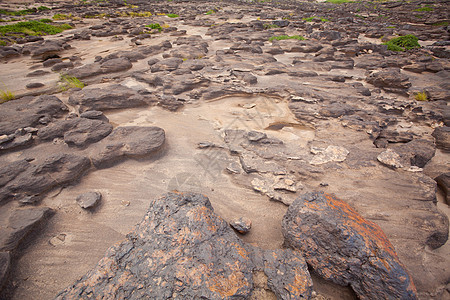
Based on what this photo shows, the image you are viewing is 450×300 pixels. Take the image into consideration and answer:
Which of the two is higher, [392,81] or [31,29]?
[392,81]

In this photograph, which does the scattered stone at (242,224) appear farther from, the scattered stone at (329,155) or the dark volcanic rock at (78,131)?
the dark volcanic rock at (78,131)

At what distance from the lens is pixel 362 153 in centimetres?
349

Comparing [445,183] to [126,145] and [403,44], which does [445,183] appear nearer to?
[126,145]

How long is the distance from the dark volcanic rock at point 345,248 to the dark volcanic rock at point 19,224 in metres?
3.01

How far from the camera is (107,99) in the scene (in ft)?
16.4

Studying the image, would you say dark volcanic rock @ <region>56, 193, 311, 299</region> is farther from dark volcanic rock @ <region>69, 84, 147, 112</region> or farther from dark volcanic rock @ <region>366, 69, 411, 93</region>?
dark volcanic rock @ <region>366, 69, 411, 93</region>

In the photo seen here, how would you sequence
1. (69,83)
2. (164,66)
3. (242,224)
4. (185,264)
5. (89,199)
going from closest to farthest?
1. (185,264)
2. (242,224)
3. (89,199)
4. (69,83)
5. (164,66)

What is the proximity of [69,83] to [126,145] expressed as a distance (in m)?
4.49

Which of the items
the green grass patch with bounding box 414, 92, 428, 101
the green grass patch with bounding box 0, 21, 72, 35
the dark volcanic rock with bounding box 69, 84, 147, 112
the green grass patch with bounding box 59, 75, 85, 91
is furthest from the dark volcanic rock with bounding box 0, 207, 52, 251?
the green grass patch with bounding box 0, 21, 72, 35

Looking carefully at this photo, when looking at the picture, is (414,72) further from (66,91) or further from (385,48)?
(66,91)

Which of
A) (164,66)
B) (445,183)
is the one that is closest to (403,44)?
(445,183)

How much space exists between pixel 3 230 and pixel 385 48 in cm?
1404

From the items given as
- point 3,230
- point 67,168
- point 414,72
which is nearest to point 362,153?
point 67,168

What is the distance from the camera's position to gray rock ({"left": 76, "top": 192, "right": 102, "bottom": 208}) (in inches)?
109
